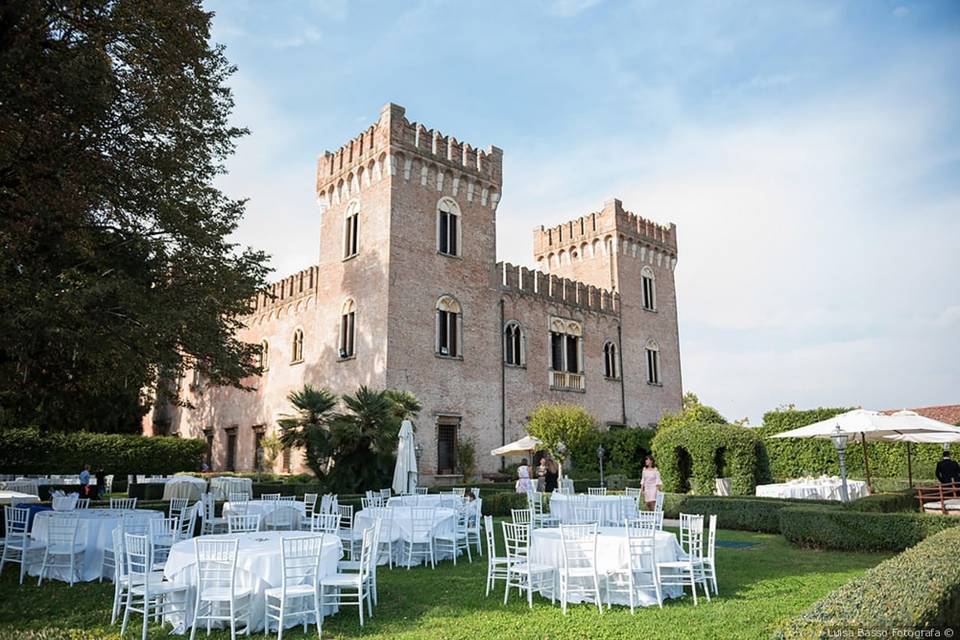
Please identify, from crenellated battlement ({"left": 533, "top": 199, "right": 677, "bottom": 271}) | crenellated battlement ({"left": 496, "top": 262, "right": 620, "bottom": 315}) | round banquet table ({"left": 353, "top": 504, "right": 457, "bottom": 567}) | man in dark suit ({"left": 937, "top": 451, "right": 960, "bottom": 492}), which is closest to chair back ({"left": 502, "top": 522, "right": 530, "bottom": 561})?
round banquet table ({"left": 353, "top": 504, "right": 457, "bottom": 567})

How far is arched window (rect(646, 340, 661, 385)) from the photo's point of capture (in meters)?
31.7

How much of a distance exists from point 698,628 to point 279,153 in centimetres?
1017

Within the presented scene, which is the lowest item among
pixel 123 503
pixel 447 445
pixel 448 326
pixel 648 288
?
pixel 123 503

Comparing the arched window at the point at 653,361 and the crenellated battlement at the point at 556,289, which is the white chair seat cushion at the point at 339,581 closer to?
the crenellated battlement at the point at 556,289

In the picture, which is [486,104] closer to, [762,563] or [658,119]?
[658,119]

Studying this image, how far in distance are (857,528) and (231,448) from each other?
25362 mm

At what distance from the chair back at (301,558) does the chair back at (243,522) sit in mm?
3249

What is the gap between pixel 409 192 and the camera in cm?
2308

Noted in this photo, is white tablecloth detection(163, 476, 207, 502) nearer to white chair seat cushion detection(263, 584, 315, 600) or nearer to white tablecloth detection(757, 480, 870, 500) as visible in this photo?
white chair seat cushion detection(263, 584, 315, 600)

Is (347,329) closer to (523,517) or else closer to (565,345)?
(565,345)

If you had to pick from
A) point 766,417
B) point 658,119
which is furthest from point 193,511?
point 766,417

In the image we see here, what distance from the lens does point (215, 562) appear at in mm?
6012

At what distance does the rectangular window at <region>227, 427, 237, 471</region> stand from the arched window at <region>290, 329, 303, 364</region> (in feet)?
18.4

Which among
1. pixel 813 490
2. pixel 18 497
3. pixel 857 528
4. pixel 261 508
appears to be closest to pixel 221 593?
pixel 261 508
